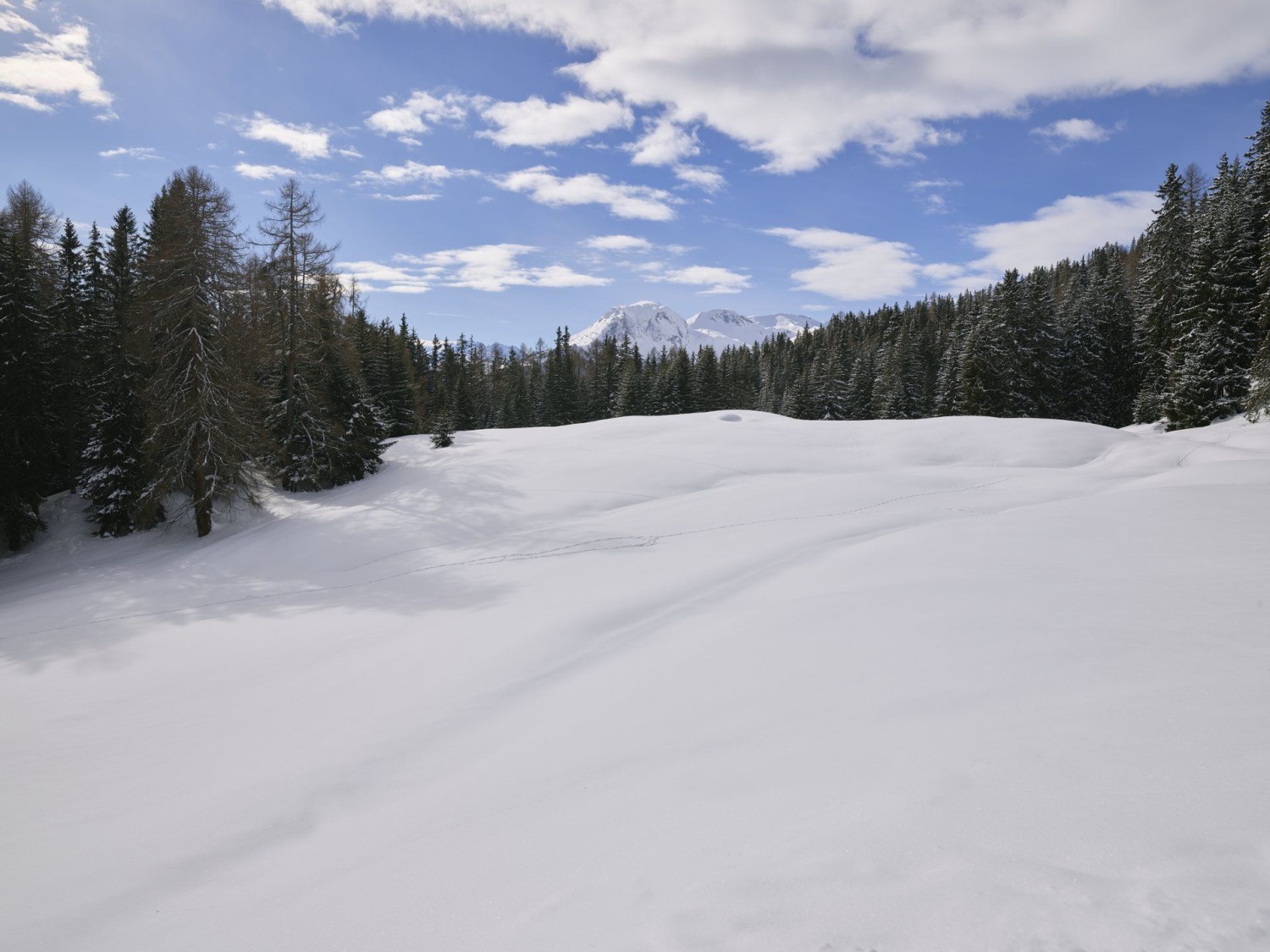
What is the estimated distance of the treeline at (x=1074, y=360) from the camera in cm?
2672

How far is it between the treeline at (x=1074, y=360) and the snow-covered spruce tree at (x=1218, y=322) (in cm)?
6

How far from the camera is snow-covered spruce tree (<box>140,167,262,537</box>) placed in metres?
19.0

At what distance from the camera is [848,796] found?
3143 mm

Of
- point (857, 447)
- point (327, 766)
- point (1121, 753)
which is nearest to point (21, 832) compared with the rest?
point (327, 766)

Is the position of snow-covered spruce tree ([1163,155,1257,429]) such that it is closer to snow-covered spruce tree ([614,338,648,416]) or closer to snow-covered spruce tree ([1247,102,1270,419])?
snow-covered spruce tree ([1247,102,1270,419])

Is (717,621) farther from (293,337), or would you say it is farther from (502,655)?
(293,337)

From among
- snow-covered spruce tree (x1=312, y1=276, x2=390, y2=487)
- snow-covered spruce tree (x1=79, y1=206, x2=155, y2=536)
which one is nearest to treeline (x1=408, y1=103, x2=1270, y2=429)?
snow-covered spruce tree (x1=312, y1=276, x2=390, y2=487)

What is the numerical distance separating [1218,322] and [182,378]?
42.3 metres

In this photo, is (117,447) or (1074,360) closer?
(117,447)

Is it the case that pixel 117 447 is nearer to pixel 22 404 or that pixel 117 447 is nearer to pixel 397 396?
pixel 22 404

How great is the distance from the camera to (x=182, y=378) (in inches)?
752

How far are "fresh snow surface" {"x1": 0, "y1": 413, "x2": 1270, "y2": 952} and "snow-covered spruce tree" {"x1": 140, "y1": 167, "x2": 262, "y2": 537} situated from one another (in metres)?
9.98

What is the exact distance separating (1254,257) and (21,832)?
41482 millimetres

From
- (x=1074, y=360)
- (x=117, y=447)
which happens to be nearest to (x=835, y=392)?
(x=1074, y=360)
